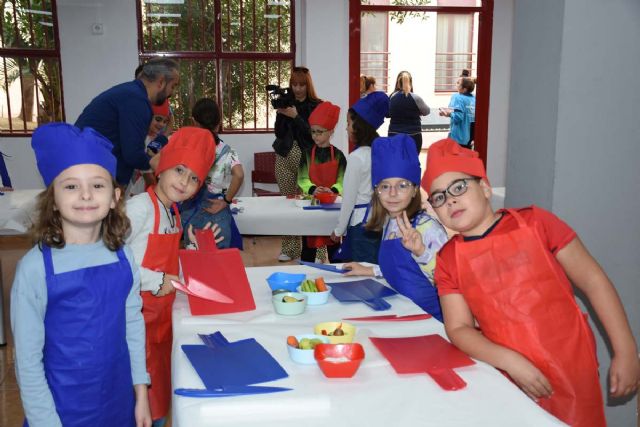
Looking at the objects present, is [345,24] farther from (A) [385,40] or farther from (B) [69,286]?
(A) [385,40]

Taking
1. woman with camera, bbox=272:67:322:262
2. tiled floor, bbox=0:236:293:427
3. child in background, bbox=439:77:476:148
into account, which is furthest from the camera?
child in background, bbox=439:77:476:148

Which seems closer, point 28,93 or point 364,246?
point 364,246

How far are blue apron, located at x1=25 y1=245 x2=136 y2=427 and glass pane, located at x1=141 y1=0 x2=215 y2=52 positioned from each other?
5034 mm

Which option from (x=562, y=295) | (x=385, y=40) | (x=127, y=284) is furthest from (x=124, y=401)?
(x=385, y=40)

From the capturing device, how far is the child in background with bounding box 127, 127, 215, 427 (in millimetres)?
2117

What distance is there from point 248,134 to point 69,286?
504cm

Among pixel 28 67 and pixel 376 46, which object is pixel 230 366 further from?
pixel 376 46

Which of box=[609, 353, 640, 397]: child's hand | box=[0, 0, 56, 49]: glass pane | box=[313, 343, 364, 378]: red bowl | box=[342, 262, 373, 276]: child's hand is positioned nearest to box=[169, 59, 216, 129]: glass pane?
box=[0, 0, 56, 49]: glass pane

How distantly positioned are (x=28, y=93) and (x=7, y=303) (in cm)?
283

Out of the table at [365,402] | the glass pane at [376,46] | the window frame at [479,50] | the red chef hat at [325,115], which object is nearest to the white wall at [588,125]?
the table at [365,402]

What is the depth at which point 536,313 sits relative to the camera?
155 cm

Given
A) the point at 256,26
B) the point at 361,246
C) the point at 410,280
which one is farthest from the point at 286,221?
the point at 256,26

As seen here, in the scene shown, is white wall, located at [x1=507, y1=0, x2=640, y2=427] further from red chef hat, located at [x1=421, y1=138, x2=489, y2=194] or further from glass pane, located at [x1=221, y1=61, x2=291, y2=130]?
glass pane, located at [x1=221, y1=61, x2=291, y2=130]

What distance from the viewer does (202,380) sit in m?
1.39
